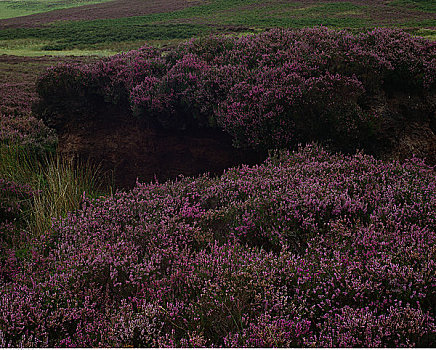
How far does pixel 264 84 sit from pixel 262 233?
11.8ft

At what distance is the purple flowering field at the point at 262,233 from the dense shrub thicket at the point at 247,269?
2 cm

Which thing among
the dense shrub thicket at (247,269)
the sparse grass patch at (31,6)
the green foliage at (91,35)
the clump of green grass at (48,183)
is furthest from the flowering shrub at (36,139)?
the sparse grass patch at (31,6)

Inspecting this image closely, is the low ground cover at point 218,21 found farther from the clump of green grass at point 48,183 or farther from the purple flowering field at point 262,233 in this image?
the clump of green grass at point 48,183

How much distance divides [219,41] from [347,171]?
16.8 feet

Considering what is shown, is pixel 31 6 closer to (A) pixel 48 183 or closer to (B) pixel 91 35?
(B) pixel 91 35

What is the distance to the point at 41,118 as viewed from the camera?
8.71 meters

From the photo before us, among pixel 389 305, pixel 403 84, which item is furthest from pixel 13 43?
pixel 389 305

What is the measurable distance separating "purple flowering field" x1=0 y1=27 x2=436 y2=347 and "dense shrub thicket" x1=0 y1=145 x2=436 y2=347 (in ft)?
0.06

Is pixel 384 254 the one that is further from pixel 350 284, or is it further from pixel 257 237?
pixel 257 237

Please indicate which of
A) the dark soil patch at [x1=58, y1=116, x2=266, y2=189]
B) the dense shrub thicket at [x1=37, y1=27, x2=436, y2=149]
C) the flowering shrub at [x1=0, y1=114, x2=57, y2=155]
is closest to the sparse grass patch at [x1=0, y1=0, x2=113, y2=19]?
the flowering shrub at [x1=0, y1=114, x2=57, y2=155]

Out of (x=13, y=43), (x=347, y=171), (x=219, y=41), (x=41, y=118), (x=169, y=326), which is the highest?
→ (x=13, y=43)

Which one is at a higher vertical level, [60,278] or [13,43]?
[13,43]

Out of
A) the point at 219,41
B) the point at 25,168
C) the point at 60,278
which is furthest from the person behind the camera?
the point at 219,41

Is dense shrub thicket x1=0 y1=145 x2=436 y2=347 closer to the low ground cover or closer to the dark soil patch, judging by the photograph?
the dark soil patch
